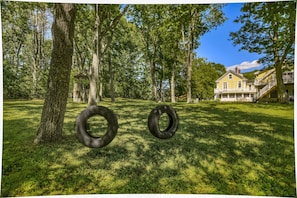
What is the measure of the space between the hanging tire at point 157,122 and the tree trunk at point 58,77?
1.47m

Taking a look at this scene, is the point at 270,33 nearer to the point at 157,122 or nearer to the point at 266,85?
the point at 266,85

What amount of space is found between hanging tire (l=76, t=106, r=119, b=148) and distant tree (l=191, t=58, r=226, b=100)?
1.65m

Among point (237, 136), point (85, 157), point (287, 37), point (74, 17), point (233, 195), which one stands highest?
point (74, 17)

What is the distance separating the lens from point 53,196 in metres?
3.61

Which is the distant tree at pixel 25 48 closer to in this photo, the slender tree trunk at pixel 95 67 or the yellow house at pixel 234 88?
the slender tree trunk at pixel 95 67

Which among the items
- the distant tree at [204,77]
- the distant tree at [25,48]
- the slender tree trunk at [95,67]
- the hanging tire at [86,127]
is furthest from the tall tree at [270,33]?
the distant tree at [25,48]

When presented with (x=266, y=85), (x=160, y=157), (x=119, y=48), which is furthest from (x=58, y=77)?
(x=266, y=85)

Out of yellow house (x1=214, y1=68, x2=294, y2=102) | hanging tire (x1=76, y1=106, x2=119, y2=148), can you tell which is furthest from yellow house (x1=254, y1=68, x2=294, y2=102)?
hanging tire (x1=76, y1=106, x2=119, y2=148)

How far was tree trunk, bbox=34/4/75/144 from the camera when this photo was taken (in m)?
4.00

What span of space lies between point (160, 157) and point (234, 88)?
5.91 feet

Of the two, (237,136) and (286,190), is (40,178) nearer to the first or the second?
(237,136)

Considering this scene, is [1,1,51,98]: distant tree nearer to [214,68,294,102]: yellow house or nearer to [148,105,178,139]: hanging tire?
[148,105,178,139]: hanging tire

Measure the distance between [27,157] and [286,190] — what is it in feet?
12.7

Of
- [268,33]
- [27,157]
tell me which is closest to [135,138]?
[27,157]
